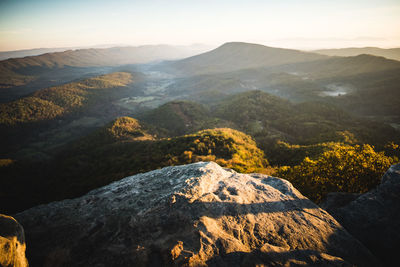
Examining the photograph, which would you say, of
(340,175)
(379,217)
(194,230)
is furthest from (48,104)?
(379,217)

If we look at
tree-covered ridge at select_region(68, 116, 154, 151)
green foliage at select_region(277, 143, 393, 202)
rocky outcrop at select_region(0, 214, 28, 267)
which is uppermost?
rocky outcrop at select_region(0, 214, 28, 267)

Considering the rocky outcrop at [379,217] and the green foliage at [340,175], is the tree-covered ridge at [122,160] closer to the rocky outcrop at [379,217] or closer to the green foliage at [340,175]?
the green foliage at [340,175]

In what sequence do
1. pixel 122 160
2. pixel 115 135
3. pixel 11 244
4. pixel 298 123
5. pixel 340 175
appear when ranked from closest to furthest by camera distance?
pixel 11 244
pixel 340 175
pixel 122 160
pixel 298 123
pixel 115 135

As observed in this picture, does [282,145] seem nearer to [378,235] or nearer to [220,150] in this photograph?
[220,150]

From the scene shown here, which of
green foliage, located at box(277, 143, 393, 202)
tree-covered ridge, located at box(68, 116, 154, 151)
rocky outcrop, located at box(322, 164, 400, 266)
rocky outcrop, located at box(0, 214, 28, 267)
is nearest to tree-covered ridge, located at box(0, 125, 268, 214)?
tree-covered ridge, located at box(68, 116, 154, 151)

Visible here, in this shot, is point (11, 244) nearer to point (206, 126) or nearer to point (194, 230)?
point (194, 230)

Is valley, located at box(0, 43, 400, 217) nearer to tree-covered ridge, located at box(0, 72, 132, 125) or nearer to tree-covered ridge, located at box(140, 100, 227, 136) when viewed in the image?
tree-covered ridge, located at box(140, 100, 227, 136)
